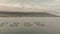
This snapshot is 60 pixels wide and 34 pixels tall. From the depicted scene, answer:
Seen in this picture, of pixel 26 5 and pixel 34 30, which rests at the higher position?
pixel 26 5

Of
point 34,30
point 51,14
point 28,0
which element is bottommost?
point 34,30

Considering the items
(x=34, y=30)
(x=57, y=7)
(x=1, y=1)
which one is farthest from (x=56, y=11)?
(x=1, y=1)

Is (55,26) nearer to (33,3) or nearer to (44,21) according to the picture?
(44,21)

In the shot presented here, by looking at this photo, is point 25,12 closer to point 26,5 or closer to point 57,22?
point 26,5

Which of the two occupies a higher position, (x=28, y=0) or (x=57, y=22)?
(x=28, y=0)

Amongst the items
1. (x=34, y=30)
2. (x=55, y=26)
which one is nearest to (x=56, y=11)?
(x=55, y=26)

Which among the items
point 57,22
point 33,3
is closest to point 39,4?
point 33,3
